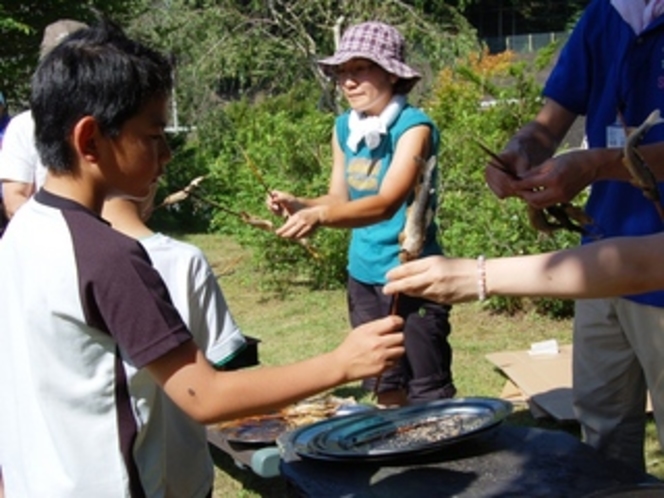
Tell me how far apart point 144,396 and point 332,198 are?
200cm

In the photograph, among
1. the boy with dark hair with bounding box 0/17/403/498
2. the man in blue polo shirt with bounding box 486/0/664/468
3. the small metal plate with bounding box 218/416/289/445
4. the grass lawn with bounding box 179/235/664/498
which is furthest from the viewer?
the grass lawn with bounding box 179/235/664/498

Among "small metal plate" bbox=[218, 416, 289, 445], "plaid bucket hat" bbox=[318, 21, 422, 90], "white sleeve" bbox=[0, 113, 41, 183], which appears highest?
"plaid bucket hat" bbox=[318, 21, 422, 90]

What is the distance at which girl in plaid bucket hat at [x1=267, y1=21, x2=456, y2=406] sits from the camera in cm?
354

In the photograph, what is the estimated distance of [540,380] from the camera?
5.14 metres

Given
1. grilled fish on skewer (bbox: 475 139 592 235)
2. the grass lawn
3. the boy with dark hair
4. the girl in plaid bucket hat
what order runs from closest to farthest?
the boy with dark hair < grilled fish on skewer (bbox: 475 139 592 235) < the girl in plaid bucket hat < the grass lawn

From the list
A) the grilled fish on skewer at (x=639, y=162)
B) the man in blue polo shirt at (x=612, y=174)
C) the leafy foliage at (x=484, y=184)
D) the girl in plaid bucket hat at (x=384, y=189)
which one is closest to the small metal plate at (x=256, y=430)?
the girl in plaid bucket hat at (x=384, y=189)

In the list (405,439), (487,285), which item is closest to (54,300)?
(487,285)

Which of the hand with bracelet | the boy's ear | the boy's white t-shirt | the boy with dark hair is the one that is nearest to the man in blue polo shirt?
Answer: the hand with bracelet

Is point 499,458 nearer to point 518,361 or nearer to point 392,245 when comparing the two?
point 392,245

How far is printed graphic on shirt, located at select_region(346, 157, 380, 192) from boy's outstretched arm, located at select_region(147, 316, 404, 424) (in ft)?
5.88

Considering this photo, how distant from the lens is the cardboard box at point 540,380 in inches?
189

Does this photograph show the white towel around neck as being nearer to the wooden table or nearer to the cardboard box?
the wooden table

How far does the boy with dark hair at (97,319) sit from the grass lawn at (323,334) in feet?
8.12

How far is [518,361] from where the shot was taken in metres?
5.51
